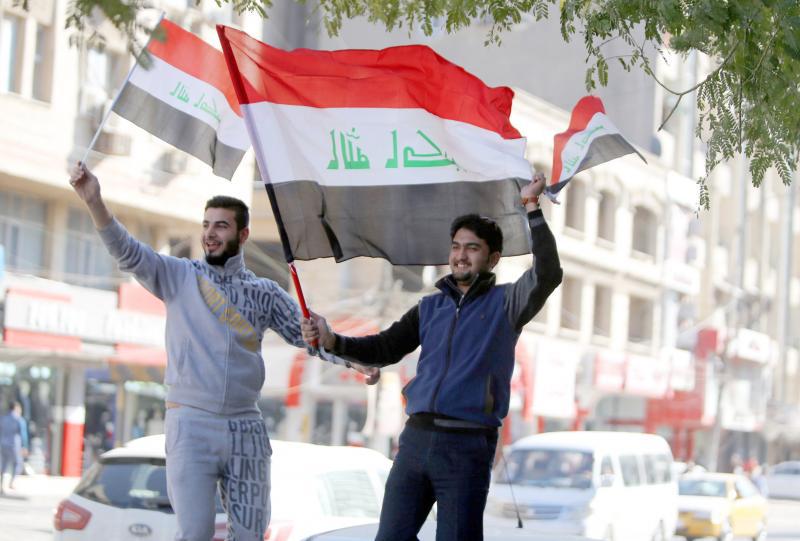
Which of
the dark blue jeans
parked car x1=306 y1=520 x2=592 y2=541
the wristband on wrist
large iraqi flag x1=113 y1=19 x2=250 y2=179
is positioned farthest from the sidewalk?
the wristband on wrist

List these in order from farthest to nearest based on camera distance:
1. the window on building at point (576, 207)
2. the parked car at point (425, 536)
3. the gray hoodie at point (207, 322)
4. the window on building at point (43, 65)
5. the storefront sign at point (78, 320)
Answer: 1. the window on building at point (576, 207)
2. the window on building at point (43, 65)
3. the storefront sign at point (78, 320)
4. the parked car at point (425, 536)
5. the gray hoodie at point (207, 322)

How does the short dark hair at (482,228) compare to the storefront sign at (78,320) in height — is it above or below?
above

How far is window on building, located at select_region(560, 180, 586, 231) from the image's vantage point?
157 ft

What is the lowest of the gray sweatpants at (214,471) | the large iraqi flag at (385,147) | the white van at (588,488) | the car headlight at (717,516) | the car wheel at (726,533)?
the car wheel at (726,533)

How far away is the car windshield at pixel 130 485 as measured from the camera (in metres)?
11.0

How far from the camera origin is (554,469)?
22094 mm

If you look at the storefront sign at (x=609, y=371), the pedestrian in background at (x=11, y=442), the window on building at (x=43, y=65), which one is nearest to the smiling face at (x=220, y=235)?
the pedestrian in background at (x=11, y=442)

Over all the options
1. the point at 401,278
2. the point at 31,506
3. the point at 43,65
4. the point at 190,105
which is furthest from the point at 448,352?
the point at 401,278

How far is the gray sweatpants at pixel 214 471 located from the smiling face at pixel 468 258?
1.05 metres

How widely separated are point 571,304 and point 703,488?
19774 mm

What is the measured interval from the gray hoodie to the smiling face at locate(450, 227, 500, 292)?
2.56ft

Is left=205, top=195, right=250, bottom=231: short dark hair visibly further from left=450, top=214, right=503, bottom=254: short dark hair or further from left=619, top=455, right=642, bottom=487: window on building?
left=619, top=455, right=642, bottom=487: window on building

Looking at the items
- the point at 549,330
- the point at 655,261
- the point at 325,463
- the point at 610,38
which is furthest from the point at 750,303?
the point at 610,38

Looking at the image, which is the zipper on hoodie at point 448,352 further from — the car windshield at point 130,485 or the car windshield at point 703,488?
the car windshield at point 703,488
